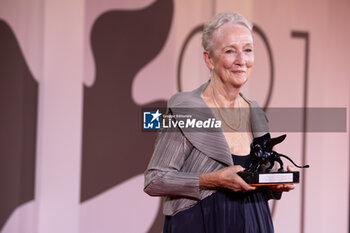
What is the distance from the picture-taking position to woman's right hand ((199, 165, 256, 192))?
1176mm

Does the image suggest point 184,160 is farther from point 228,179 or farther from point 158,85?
point 158,85

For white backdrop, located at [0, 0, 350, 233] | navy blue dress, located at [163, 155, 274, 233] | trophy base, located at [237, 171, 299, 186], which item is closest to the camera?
trophy base, located at [237, 171, 299, 186]

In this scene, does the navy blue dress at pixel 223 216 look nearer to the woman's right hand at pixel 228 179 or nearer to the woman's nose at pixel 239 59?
the woman's right hand at pixel 228 179

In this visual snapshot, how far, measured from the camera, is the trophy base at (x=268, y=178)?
1.17 metres

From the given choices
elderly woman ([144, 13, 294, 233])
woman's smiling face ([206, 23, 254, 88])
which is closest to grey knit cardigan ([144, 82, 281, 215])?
elderly woman ([144, 13, 294, 233])

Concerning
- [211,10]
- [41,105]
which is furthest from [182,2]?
[41,105]

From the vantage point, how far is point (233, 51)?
1.31 metres

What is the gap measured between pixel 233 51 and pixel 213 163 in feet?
1.05

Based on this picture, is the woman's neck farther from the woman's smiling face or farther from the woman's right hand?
the woman's right hand

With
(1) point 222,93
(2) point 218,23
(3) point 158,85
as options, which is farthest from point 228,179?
(3) point 158,85

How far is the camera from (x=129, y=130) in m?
2.57

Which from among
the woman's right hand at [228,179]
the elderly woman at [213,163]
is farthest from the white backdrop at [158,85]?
the woman's right hand at [228,179]

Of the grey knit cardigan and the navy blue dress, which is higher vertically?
the grey knit cardigan

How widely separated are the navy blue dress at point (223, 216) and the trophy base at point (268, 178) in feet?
0.37
